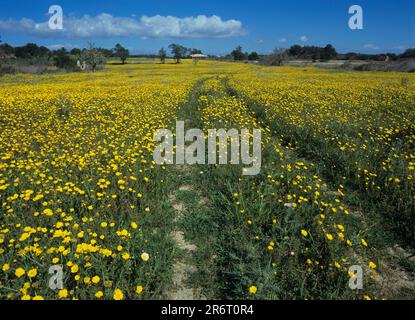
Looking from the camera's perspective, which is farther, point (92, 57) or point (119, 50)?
point (119, 50)

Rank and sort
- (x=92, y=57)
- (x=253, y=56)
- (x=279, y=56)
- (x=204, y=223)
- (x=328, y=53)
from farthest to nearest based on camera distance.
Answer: (x=253, y=56) → (x=328, y=53) → (x=279, y=56) → (x=92, y=57) → (x=204, y=223)

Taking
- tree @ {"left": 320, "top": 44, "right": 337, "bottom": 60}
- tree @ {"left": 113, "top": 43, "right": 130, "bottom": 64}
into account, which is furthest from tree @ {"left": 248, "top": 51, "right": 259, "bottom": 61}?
tree @ {"left": 113, "top": 43, "right": 130, "bottom": 64}

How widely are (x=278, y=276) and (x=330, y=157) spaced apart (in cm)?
465

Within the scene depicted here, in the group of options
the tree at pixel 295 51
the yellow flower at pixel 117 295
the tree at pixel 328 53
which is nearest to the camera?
the yellow flower at pixel 117 295

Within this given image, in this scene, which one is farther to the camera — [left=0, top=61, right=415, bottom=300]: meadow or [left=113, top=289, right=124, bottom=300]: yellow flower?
[left=0, top=61, right=415, bottom=300]: meadow

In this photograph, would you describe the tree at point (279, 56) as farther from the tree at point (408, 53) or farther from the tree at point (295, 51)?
the tree at point (408, 53)

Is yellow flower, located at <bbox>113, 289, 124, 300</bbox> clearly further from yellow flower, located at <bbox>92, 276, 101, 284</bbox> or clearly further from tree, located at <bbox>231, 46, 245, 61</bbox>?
tree, located at <bbox>231, 46, 245, 61</bbox>

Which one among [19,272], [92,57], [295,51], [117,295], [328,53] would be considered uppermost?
[295,51]

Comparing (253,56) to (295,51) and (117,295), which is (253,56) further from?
(117,295)

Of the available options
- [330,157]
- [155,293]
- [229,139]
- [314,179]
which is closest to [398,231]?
[314,179]

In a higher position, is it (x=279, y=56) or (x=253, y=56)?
(x=253, y=56)

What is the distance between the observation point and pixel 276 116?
10977 millimetres

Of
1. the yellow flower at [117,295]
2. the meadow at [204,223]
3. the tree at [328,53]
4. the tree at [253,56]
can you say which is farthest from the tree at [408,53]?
the yellow flower at [117,295]

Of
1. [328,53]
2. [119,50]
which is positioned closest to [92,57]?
[119,50]
